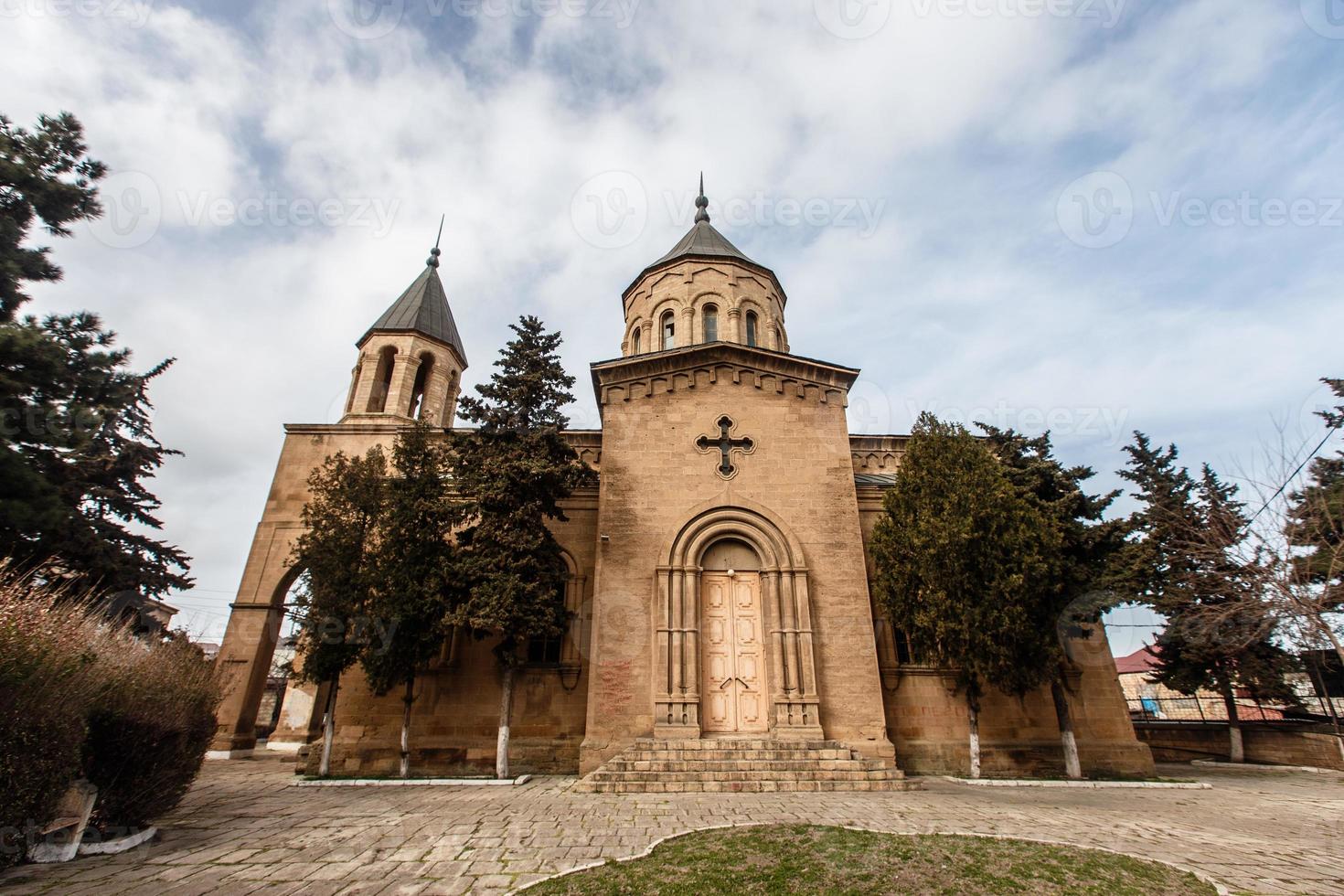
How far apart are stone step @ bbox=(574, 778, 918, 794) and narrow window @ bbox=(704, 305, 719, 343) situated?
1268 cm

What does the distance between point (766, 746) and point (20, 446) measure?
16.3 m

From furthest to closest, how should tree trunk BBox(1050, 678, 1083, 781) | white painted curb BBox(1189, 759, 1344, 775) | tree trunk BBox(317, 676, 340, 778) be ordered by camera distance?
white painted curb BBox(1189, 759, 1344, 775), tree trunk BBox(1050, 678, 1083, 781), tree trunk BBox(317, 676, 340, 778)

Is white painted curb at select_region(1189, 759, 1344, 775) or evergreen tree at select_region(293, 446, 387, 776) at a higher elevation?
evergreen tree at select_region(293, 446, 387, 776)

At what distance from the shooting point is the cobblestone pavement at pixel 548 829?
5.20 meters

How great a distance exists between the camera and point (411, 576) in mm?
12133

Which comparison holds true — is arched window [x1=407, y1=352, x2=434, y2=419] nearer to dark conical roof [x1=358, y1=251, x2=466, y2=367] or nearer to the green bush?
dark conical roof [x1=358, y1=251, x2=466, y2=367]

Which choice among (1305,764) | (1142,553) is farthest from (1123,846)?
(1305,764)

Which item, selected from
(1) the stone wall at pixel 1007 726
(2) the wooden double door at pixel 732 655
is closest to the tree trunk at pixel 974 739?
(1) the stone wall at pixel 1007 726

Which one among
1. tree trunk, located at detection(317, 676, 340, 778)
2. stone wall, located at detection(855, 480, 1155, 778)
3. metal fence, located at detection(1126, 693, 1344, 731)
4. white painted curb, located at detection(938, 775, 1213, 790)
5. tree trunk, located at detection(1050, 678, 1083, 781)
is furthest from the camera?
metal fence, located at detection(1126, 693, 1344, 731)

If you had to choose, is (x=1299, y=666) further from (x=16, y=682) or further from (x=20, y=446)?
(x=20, y=446)

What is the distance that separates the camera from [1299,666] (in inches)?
597

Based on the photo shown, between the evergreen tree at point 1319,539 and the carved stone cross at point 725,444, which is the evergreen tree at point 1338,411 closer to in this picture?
the evergreen tree at point 1319,539

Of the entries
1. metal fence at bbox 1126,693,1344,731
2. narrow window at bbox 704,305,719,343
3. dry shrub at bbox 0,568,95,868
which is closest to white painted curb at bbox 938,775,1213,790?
metal fence at bbox 1126,693,1344,731

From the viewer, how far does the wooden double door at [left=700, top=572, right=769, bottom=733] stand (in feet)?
39.0
